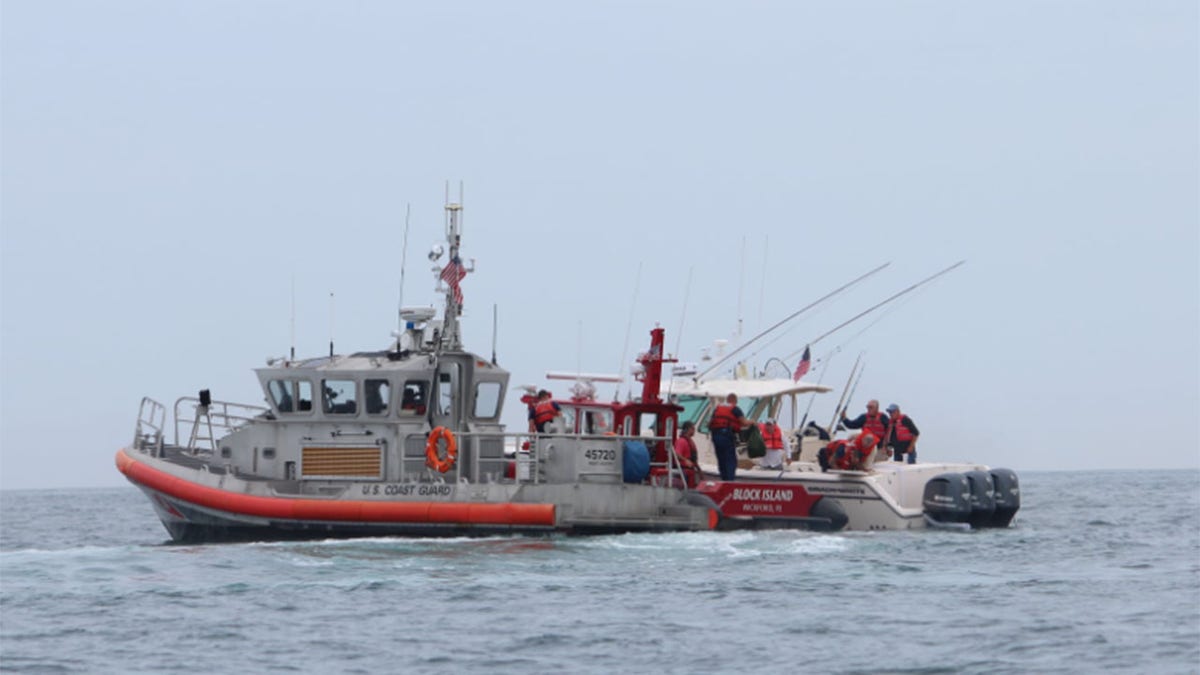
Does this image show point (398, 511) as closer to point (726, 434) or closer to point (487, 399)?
point (487, 399)

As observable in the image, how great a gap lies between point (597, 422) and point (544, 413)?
52.4 inches

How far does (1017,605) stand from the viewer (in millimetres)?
15469

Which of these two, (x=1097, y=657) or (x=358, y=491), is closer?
(x=1097, y=657)

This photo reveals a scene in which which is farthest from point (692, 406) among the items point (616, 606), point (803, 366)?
point (616, 606)

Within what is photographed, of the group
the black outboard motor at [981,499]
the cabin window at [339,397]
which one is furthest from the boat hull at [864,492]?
the cabin window at [339,397]

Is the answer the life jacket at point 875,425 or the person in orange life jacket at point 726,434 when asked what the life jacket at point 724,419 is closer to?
the person in orange life jacket at point 726,434

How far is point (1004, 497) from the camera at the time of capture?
2369cm

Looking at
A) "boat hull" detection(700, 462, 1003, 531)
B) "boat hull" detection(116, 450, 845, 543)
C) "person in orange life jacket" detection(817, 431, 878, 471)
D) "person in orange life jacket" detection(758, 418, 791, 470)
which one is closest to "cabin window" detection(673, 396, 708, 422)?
"person in orange life jacket" detection(758, 418, 791, 470)

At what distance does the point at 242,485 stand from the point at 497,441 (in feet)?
10.3

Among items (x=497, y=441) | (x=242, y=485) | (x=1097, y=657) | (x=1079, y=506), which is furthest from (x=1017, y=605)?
(x=1079, y=506)

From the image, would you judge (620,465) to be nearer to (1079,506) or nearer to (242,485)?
(242,485)

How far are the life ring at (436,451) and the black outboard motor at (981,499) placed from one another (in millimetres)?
7160

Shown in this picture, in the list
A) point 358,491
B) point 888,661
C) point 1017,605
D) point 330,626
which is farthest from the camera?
point 358,491

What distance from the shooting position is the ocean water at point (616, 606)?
13.2m
